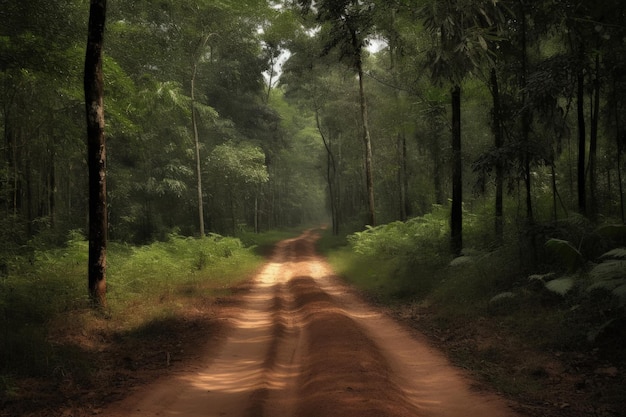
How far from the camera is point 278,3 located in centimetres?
2423

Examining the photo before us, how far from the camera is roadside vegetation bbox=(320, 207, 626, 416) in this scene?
5954mm

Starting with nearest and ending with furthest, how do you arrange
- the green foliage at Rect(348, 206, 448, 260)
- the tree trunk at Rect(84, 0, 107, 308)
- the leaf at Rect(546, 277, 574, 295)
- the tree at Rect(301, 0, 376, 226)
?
the leaf at Rect(546, 277, 574, 295), the tree trunk at Rect(84, 0, 107, 308), the green foliage at Rect(348, 206, 448, 260), the tree at Rect(301, 0, 376, 226)

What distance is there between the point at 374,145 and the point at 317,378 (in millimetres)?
30093

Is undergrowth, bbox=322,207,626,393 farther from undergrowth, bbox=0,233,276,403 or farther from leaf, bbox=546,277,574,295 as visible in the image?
undergrowth, bbox=0,233,276,403

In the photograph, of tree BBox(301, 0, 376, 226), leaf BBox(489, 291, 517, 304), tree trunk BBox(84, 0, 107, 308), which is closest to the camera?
leaf BBox(489, 291, 517, 304)

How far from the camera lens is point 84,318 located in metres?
8.97

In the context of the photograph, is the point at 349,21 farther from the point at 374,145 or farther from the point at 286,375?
the point at 374,145

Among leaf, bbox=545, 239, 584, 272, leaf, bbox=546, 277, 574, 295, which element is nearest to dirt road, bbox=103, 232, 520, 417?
leaf, bbox=546, 277, 574, 295

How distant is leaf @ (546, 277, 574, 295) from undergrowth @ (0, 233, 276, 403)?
27.0ft

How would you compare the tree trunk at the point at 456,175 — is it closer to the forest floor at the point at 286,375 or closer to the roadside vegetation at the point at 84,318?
the forest floor at the point at 286,375

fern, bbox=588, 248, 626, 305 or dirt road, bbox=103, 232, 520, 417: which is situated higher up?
fern, bbox=588, 248, 626, 305

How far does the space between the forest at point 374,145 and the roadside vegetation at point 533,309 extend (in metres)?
0.06

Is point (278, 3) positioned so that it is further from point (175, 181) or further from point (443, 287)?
point (443, 287)

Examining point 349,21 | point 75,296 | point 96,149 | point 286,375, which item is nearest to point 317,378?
point 286,375
